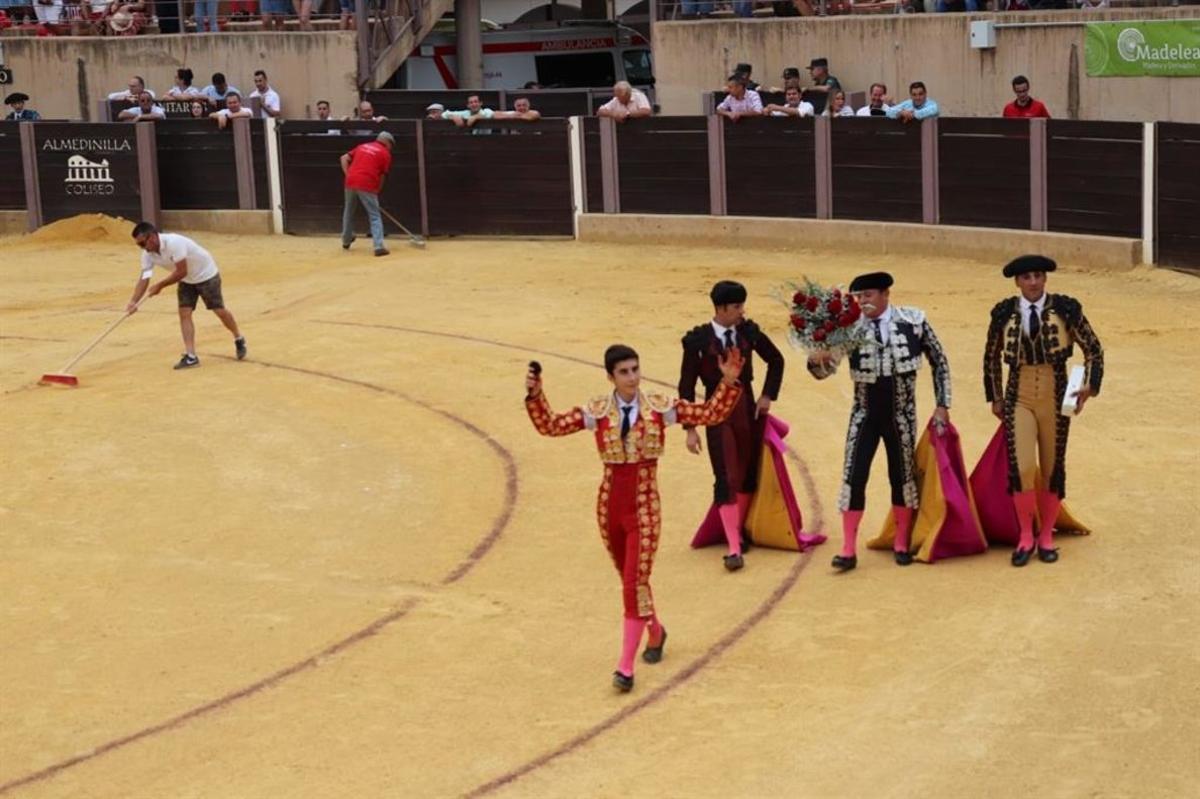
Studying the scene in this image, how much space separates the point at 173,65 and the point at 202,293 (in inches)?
558

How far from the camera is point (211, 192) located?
23.8 metres

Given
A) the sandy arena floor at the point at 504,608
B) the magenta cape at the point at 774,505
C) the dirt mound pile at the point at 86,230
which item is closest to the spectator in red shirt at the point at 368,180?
the dirt mound pile at the point at 86,230

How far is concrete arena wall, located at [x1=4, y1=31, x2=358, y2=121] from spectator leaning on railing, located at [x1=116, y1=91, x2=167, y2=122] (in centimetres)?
299

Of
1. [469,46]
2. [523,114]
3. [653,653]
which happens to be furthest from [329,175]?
[653,653]

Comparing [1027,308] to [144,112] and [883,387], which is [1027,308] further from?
[144,112]

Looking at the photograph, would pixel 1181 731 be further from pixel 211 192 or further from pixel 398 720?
pixel 211 192

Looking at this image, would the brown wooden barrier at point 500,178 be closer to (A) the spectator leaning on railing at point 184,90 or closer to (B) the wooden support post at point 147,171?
(B) the wooden support post at point 147,171

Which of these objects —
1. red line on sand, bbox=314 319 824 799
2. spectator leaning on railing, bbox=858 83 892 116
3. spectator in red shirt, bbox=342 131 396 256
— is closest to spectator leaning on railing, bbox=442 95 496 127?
spectator in red shirt, bbox=342 131 396 256

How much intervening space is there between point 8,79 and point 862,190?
14.9 metres

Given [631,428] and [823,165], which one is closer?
[631,428]

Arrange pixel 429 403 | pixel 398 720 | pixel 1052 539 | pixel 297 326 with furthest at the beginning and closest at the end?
pixel 297 326 < pixel 429 403 < pixel 1052 539 < pixel 398 720

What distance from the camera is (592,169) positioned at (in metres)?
21.9

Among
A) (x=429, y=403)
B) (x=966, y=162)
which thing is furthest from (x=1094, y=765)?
(x=966, y=162)

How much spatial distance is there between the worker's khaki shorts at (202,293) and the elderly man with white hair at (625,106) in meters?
6.99
